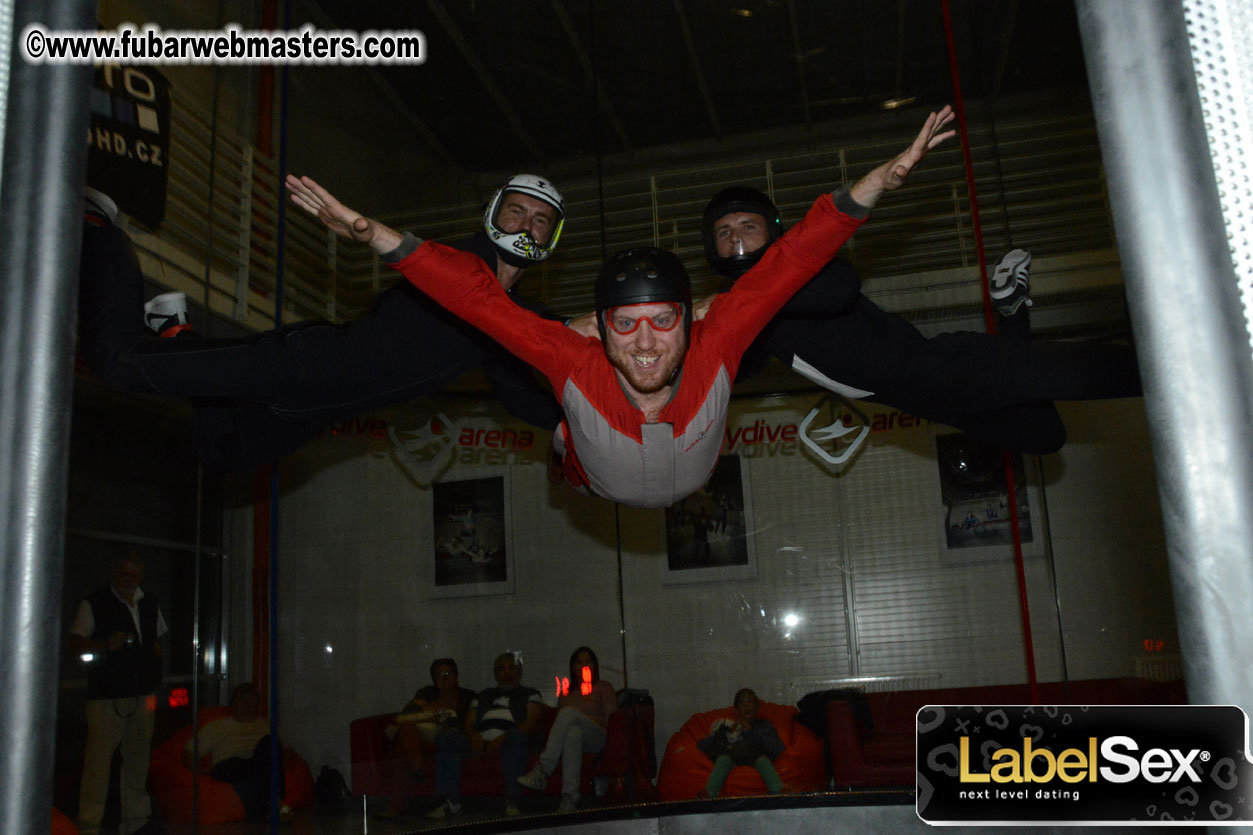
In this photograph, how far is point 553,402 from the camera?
12.6ft

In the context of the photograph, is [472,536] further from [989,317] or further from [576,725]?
[989,317]

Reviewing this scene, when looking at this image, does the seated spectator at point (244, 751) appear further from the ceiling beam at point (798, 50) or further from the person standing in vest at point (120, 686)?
the ceiling beam at point (798, 50)

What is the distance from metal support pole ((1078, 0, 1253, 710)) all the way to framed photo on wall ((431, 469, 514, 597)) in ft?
16.1

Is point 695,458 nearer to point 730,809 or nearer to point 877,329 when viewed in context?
Result: point 877,329

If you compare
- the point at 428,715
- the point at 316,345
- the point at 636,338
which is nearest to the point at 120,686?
the point at 428,715

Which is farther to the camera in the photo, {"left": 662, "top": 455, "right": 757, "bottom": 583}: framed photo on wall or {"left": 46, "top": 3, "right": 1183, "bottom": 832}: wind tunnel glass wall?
{"left": 662, "top": 455, "right": 757, "bottom": 583}: framed photo on wall

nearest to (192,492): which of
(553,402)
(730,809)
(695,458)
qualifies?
(553,402)

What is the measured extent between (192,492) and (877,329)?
5.14 metres

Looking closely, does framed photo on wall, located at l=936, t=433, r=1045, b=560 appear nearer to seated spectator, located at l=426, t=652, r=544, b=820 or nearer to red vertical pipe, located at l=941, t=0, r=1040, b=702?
red vertical pipe, located at l=941, t=0, r=1040, b=702

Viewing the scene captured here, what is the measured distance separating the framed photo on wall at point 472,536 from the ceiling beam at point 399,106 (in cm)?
197

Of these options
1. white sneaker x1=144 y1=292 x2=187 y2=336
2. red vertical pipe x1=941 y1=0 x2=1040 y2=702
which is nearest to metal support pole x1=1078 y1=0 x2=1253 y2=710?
white sneaker x1=144 y1=292 x2=187 y2=336

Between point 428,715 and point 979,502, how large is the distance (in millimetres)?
3228

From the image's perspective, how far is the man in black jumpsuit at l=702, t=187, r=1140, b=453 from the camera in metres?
3.05

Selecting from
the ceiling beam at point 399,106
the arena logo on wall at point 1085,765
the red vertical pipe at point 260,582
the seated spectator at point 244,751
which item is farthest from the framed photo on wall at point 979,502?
the arena logo on wall at point 1085,765
